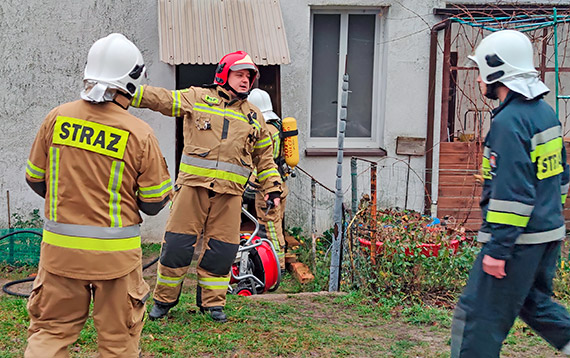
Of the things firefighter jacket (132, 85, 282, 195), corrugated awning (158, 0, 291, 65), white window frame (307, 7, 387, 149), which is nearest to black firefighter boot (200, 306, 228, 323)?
firefighter jacket (132, 85, 282, 195)

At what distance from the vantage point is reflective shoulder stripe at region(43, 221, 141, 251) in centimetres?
338

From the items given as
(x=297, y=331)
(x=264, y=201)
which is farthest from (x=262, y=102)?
(x=297, y=331)

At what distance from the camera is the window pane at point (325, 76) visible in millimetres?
8969

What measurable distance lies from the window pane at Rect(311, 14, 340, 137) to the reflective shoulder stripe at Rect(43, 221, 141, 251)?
5922 mm

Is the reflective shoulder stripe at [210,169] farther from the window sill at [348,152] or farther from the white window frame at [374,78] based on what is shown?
the white window frame at [374,78]

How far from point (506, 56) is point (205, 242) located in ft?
9.07

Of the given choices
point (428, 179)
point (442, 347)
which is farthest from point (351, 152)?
point (442, 347)

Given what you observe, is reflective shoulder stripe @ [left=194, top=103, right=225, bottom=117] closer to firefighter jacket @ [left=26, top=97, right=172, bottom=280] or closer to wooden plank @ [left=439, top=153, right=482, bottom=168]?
firefighter jacket @ [left=26, top=97, right=172, bottom=280]

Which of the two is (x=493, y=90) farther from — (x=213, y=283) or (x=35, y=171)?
(x=213, y=283)

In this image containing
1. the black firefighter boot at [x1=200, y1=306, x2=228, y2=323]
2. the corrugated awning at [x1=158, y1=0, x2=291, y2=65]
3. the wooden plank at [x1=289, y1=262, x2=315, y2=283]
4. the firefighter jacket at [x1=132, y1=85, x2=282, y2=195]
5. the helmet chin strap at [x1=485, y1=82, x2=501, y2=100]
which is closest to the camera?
the helmet chin strap at [x1=485, y1=82, x2=501, y2=100]

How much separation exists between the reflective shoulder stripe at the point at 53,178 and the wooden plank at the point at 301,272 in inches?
158

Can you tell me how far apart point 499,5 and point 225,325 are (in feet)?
19.1

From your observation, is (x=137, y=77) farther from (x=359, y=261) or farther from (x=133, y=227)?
(x=359, y=261)

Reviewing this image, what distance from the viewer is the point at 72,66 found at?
8.34 meters
